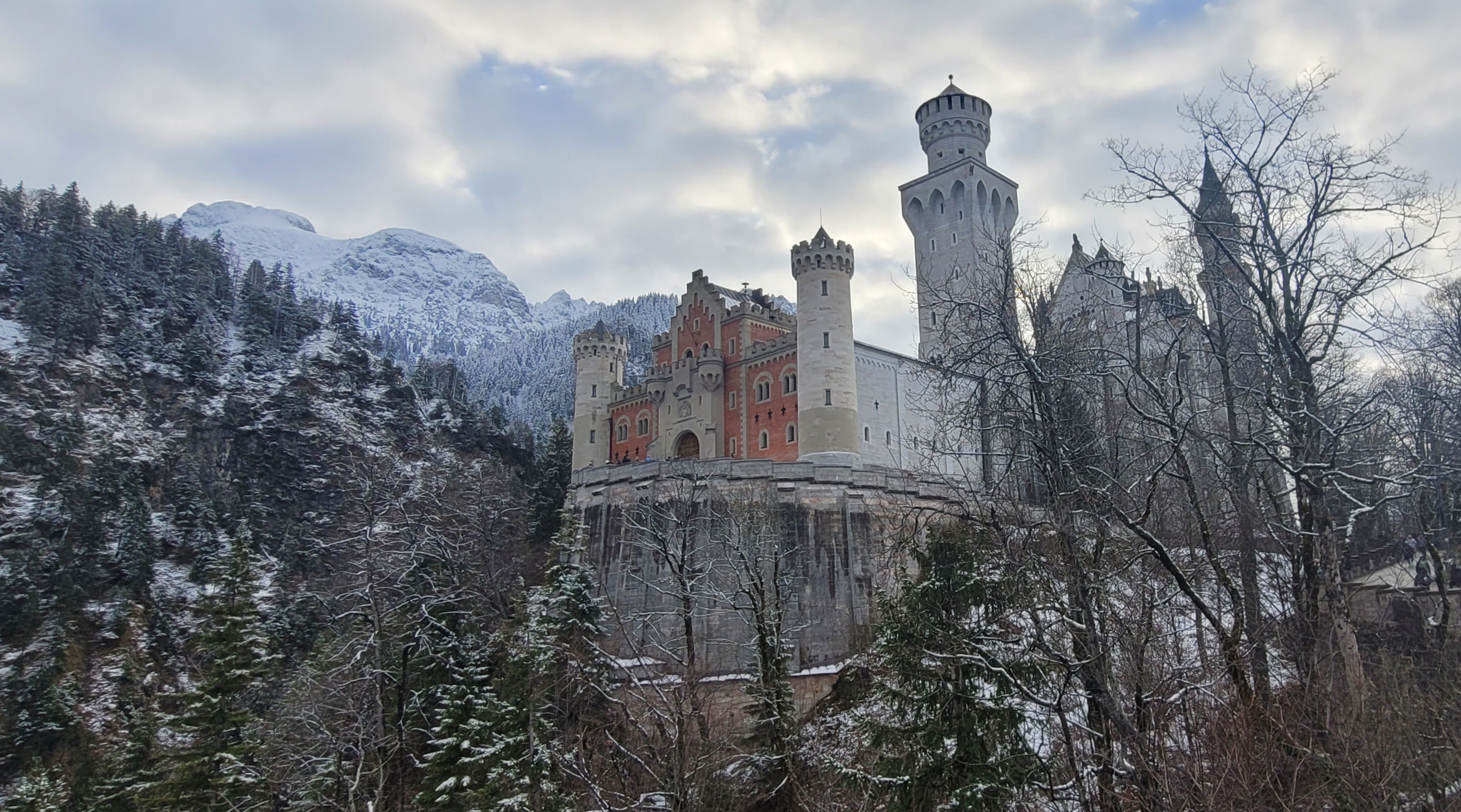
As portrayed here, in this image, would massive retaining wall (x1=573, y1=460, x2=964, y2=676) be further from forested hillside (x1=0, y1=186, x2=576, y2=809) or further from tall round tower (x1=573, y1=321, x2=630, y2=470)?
tall round tower (x1=573, y1=321, x2=630, y2=470)

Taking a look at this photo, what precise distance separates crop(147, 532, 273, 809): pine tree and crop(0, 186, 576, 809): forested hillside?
0.08 m

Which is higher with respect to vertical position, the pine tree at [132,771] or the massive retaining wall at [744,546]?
the massive retaining wall at [744,546]

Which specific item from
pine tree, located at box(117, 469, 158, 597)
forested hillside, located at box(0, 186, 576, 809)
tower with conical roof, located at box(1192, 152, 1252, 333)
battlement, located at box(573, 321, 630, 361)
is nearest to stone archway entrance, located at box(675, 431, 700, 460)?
forested hillside, located at box(0, 186, 576, 809)

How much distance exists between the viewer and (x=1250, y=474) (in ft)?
46.3

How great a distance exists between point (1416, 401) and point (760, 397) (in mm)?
31117

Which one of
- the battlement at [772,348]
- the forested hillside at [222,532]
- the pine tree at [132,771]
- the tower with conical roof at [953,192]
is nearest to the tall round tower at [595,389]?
the forested hillside at [222,532]

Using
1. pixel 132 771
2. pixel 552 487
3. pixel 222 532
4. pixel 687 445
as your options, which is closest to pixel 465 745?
pixel 132 771

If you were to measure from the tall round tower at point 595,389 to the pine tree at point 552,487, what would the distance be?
927 mm

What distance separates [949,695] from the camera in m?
15.7

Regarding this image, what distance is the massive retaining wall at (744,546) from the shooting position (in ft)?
100

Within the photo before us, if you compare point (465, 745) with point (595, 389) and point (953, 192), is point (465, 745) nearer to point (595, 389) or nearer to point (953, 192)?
point (595, 389)

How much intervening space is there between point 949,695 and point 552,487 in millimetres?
38279

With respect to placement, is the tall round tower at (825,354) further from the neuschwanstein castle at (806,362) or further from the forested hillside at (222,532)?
the forested hillside at (222,532)

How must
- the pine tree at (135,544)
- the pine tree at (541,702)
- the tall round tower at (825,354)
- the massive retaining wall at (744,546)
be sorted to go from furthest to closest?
the pine tree at (135,544) → the tall round tower at (825,354) → the massive retaining wall at (744,546) → the pine tree at (541,702)
